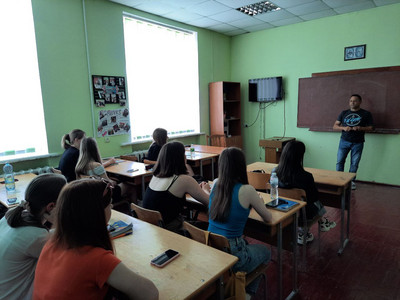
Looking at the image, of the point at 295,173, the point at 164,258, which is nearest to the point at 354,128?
the point at 295,173

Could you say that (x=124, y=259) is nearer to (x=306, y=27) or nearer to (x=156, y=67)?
(x=156, y=67)

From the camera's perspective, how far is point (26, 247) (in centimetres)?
125

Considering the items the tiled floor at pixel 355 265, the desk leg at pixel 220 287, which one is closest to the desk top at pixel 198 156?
the tiled floor at pixel 355 265

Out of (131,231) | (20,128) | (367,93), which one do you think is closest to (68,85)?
(20,128)

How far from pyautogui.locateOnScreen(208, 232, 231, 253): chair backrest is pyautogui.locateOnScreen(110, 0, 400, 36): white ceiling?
4.09 m

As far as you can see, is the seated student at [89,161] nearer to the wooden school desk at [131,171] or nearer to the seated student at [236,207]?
the wooden school desk at [131,171]

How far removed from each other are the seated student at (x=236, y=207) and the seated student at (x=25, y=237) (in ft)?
3.16

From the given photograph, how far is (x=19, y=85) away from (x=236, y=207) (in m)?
3.58

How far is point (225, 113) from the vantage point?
670 cm

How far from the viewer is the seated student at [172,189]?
82.0 inches

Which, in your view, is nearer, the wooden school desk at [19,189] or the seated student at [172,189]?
the seated student at [172,189]

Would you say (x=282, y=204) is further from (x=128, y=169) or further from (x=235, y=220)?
(x=128, y=169)

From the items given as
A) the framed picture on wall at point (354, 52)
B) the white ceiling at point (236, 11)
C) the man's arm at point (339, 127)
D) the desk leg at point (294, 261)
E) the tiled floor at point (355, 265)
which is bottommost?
the tiled floor at point (355, 265)

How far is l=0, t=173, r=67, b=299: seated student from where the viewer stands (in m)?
1.24
